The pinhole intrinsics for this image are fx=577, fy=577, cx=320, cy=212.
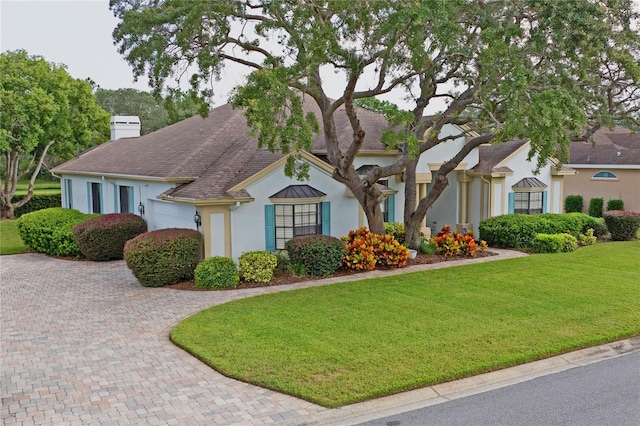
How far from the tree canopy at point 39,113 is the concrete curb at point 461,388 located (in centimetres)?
2644

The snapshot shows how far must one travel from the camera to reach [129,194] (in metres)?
20.6

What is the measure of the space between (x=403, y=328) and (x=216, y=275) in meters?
5.55

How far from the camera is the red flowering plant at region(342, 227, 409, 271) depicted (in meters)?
16.0

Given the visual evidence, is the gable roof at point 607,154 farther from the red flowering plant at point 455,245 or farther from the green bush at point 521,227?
the red flowering plant at point 455,245

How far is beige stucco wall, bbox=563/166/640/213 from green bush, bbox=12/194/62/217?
29.6m

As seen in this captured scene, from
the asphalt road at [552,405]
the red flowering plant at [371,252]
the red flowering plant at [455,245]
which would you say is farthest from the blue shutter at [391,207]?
the asphalt road at [552,405]

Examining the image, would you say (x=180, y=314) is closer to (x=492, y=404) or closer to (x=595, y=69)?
(x=492, y=404)

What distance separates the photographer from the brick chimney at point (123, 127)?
28.5 m

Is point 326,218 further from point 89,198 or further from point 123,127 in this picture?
point 123,127

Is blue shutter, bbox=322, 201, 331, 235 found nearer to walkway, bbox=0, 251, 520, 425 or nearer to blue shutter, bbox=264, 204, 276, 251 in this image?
blue shutter, bbox=264, 204, 276, 251

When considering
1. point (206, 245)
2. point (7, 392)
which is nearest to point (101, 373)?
point (7, 392)

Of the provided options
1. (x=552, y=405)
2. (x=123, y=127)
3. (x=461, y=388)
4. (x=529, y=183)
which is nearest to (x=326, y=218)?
(x=529, y=183)

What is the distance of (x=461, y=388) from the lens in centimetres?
807

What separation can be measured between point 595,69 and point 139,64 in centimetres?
1217
